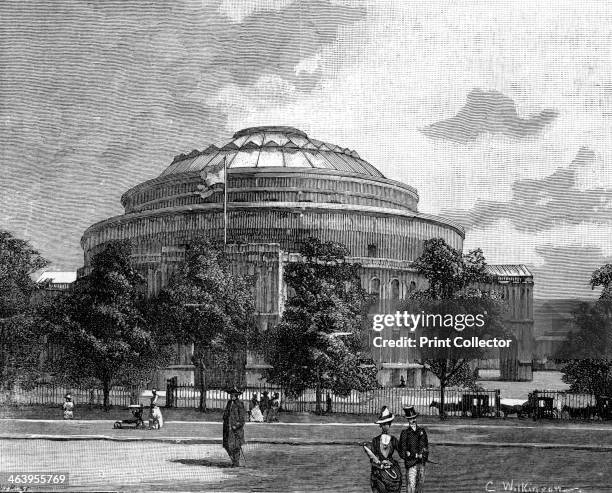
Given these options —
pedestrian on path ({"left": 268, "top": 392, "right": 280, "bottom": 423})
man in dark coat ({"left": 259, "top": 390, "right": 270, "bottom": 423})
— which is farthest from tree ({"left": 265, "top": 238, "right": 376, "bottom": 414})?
man in dark coat ({"left": 259, "top": 390, "right": 270, "bottom": 423})

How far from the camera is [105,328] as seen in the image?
128 ft

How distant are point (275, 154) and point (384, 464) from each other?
180ft

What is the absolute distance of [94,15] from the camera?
1182 inches

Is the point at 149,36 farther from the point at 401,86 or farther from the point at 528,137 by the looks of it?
the point at 528,137

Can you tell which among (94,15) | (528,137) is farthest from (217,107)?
(528,137)

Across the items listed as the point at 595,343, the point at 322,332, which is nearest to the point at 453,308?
the point at 322,332

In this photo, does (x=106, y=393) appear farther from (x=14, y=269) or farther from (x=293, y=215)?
(x=293, y=215)

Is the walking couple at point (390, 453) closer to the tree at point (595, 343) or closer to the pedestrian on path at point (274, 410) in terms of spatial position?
the pedestrian on path at point (274, 410)

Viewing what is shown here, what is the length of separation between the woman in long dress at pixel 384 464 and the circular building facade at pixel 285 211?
1627 inches

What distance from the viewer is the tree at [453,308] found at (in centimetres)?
3369

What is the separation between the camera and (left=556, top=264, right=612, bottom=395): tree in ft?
117

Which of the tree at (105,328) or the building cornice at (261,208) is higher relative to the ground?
the building cornice at (261,208)

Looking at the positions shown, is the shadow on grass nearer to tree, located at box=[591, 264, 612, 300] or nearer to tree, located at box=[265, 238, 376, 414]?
tree, located at box=[265, 238, 376, 414]
